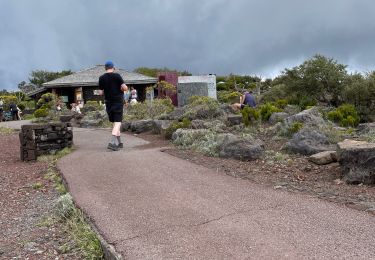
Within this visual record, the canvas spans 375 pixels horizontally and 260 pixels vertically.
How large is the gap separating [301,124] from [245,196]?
4.96 metres

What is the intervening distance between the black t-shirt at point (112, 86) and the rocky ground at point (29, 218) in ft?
6.30

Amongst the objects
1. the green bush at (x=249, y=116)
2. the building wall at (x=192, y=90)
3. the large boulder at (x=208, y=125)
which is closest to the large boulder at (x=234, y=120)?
the green bush at (x=249, y=116)

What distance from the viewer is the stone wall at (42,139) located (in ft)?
31.0

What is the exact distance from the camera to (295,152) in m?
7.87

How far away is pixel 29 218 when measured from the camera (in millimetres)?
5516

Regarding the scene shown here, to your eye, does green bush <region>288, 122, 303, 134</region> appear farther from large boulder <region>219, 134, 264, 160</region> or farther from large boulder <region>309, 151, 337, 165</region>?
large boulder <region>309, 151, 337, 165</region>

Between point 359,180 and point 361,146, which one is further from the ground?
point 361,146

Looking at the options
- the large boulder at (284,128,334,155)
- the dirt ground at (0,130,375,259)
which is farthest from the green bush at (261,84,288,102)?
the large boulder at (284,128,334,155)

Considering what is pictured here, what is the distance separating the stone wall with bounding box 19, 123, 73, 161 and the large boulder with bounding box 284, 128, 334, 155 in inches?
196

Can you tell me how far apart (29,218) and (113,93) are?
13.2ft

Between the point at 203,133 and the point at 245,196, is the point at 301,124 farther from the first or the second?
the point at 245,196

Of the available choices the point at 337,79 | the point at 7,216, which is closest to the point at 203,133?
the point at 7,216

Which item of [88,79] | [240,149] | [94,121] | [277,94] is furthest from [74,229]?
[88,79]

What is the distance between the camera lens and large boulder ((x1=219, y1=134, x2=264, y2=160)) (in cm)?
746
